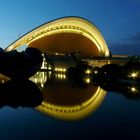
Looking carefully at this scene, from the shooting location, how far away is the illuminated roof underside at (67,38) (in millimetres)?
64775

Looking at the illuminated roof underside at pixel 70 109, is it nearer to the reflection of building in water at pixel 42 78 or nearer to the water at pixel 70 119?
the water at pixel 70 119

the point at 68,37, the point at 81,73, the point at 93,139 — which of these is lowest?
the point at 93,139

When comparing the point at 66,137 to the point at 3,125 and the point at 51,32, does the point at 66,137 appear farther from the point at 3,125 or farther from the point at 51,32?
the point at 51,32

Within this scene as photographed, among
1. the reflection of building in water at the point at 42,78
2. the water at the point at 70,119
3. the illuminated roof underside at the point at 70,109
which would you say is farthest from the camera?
the reflection of building in water at the point at 42,78

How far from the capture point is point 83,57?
66500 millimetres

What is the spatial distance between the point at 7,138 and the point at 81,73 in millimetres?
40503

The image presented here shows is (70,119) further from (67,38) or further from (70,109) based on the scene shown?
(67,38)

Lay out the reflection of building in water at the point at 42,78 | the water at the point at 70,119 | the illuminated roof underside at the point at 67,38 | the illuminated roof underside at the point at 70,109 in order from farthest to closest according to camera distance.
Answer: the illuminated roof underside at the point at 67,38 < the reflection of building in water at the point at 42,78 < the illuminated roof underside at the point at 70,109 < the water at the point at 70,119

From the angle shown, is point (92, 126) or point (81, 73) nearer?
point (92, 126)

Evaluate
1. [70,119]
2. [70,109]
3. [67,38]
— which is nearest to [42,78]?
[70,109]

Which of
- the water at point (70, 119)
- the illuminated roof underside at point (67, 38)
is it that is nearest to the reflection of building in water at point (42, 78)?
the water at point (70, 119)

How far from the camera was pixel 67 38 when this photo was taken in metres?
66.9

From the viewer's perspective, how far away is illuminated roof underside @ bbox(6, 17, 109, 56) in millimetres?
64775

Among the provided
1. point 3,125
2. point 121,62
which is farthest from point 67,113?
point 121,62
